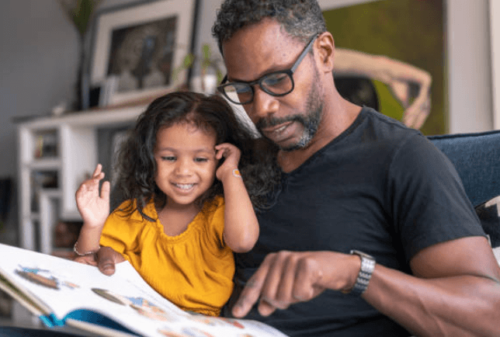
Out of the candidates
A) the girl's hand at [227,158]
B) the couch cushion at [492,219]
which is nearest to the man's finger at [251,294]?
the girl's hand at [227,158]

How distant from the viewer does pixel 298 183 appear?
1.11 metres

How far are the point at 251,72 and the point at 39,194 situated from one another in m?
3.12

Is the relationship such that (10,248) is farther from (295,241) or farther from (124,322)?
(295,241)

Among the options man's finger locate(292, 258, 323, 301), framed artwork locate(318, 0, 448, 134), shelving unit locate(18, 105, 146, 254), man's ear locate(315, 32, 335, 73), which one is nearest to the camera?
man's finger locate(292, 258, 323, 301)

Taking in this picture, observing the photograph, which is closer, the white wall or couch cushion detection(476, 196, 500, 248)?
couch cushion detection(476, 196, 500, 248)

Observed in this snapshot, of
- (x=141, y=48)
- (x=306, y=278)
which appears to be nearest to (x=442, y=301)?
(x=306, y=278)

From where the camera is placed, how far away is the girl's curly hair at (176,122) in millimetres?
1302

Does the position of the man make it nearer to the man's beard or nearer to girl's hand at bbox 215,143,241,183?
the man's beard

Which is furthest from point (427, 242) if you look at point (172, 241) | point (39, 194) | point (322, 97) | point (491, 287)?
point (39, 194)

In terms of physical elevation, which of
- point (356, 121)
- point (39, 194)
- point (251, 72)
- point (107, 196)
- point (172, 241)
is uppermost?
point (251, 72)

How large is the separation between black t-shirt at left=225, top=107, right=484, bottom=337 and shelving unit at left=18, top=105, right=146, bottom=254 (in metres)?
2.57

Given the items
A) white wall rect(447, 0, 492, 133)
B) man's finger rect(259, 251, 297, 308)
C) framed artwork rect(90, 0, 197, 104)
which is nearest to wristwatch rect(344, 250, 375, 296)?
man's finger rect(259, 251, 297, 308)

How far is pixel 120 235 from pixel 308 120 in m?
0.55

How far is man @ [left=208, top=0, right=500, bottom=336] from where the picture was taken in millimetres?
802
